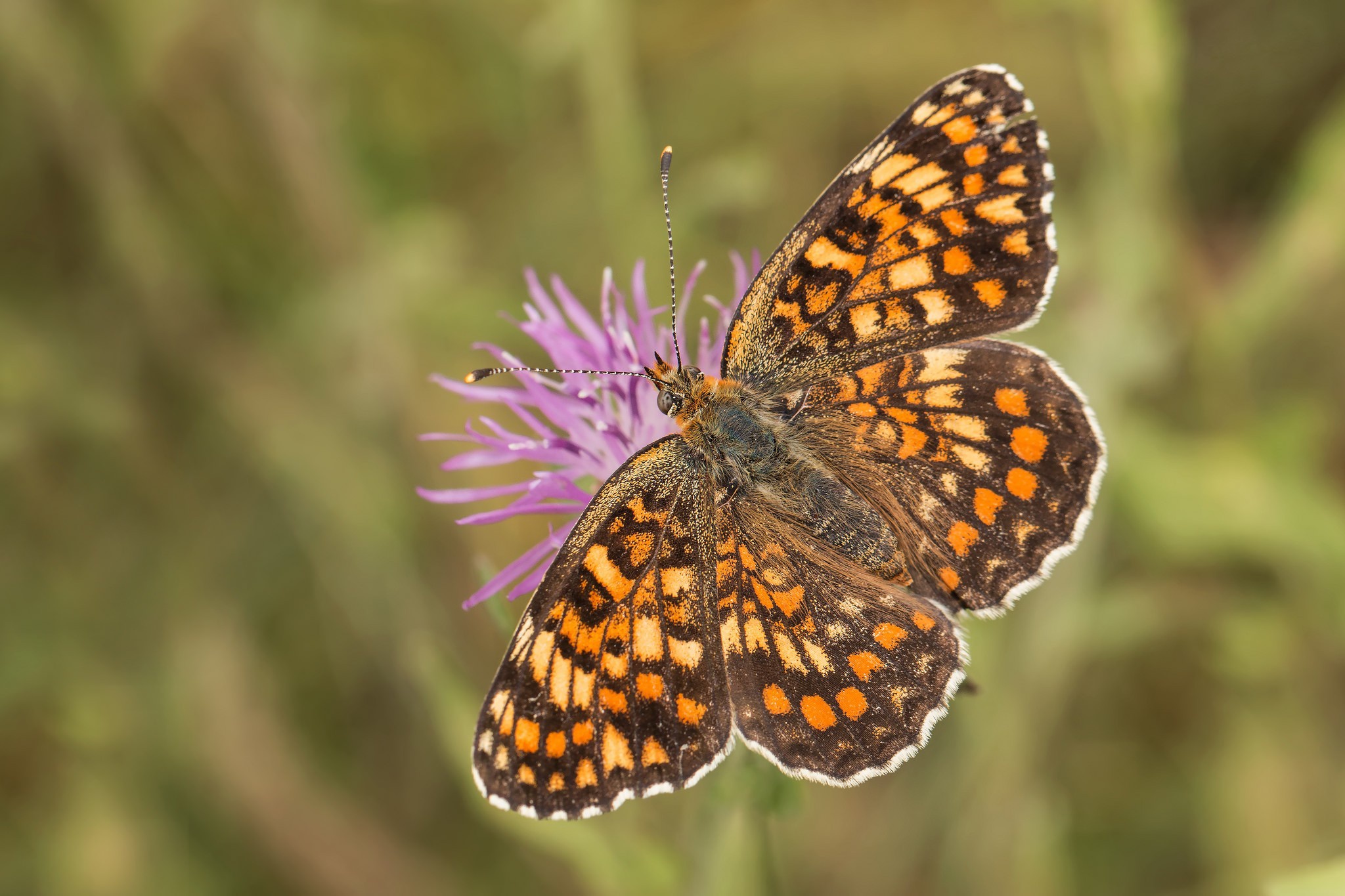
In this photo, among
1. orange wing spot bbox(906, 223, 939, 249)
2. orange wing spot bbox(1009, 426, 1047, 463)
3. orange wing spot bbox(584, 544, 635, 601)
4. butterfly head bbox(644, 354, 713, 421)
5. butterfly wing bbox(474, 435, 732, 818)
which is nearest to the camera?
butterfly wing bbox(474, 435, 732, 818)

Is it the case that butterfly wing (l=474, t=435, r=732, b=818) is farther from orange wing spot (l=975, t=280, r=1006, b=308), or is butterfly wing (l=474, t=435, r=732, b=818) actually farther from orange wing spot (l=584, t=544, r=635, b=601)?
orange wing spot (l=975, t=280, r=1006, b=308)

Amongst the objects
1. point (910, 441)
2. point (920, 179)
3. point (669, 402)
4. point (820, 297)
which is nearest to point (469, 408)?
point (669, 402)

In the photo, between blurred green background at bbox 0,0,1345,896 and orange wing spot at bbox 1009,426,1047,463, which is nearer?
orange wing spot at bbox 1009,426,1047,463

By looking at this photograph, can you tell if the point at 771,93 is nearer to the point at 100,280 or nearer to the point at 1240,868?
the point at 100,280

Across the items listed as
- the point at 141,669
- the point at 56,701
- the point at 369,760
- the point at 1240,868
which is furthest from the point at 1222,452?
the point at 56,701

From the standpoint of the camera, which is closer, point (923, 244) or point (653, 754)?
point (653, 754)

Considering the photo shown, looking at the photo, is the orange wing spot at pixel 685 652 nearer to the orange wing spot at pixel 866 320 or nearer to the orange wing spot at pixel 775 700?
the orange wing spot at pixel 775 700

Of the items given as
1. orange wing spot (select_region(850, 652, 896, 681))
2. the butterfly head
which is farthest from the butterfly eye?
orange wing spot (select_region(850, 652, 896, 681))

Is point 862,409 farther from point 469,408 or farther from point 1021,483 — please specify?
point 469,408
